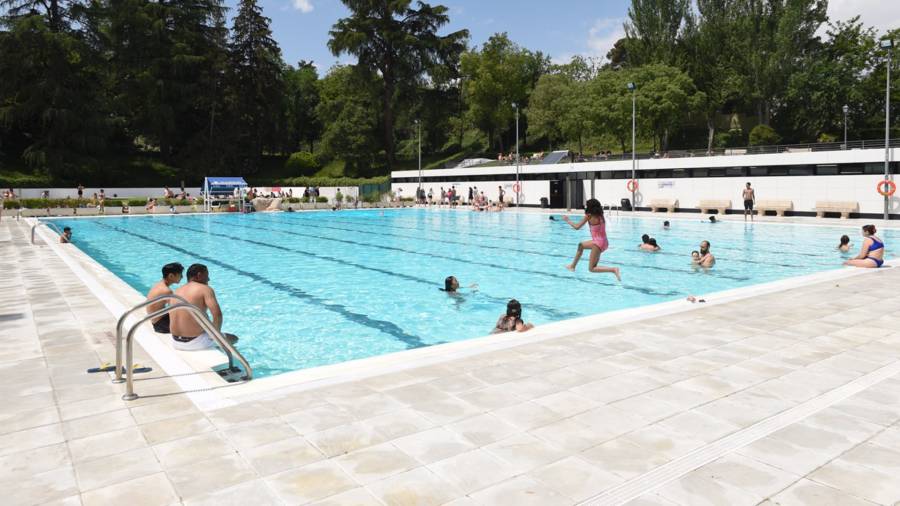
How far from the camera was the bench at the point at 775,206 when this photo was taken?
29328 mm

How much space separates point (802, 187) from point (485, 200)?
19144mm

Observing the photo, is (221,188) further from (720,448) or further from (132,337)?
(720,448)

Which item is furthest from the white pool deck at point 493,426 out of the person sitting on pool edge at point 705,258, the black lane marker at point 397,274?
the person sitting on pool edge at point 705,258

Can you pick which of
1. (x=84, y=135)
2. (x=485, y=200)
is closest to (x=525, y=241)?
(x=485, y=200)

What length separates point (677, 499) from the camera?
3234mm

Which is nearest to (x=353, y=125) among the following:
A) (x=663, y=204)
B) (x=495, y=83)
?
(x=495, y=83)

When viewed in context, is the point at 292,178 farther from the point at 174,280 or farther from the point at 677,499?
the point at 677,499

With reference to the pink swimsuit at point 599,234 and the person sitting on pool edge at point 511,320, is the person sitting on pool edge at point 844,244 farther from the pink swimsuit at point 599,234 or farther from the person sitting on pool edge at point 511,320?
the person sitting on pool edge at point 511,320

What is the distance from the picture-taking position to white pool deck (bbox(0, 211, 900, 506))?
11.0 ft

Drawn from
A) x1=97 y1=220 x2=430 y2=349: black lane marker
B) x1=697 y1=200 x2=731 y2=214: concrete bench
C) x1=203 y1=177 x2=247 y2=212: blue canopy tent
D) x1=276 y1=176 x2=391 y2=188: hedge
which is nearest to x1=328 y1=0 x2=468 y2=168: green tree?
x1=276 y1=176 x2=391 y2=188: hedge

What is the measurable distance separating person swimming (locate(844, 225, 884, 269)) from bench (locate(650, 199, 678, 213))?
70.7 feet

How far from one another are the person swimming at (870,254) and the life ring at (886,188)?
15144mm

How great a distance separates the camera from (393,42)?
6009cm

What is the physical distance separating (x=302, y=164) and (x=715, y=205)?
148 feet
